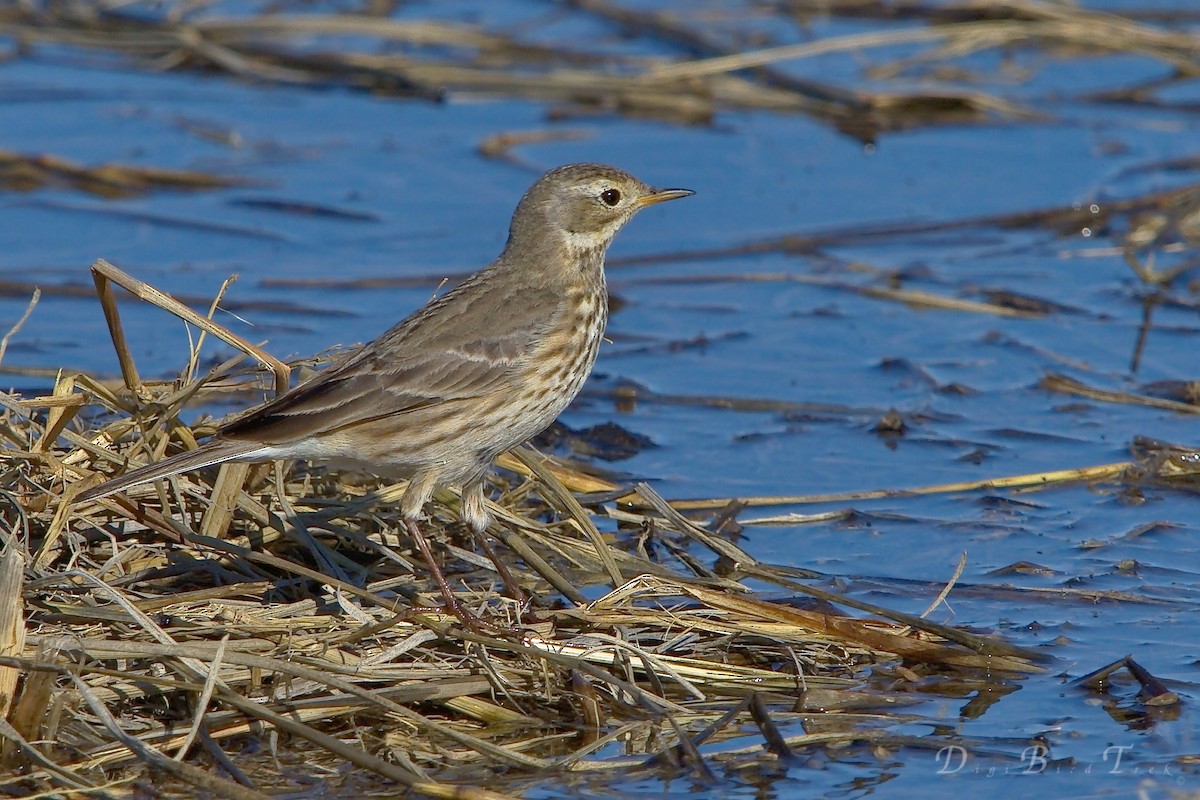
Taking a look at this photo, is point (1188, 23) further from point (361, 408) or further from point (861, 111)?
point (361, 408)

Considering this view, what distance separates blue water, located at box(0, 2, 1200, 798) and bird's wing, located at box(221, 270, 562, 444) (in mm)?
1515

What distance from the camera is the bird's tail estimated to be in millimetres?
5969

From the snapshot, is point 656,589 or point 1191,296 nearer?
point 656,589

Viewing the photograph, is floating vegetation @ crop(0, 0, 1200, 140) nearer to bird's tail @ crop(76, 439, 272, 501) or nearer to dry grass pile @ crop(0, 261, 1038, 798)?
dry grass pile @ crop(0, 261, 1038, 798)

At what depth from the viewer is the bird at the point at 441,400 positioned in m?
6.28

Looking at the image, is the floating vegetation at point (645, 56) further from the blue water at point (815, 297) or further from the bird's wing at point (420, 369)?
the bird's wing at point (420, 369)

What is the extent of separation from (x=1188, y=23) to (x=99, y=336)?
964cm

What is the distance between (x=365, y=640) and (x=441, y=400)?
1.04 meters

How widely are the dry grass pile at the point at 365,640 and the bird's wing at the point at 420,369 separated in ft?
1.07

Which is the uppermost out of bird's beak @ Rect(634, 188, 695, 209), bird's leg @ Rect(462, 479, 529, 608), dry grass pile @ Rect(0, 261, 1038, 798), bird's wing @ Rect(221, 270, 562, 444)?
bird's beak @ Rect(634, 188, 695, 209)

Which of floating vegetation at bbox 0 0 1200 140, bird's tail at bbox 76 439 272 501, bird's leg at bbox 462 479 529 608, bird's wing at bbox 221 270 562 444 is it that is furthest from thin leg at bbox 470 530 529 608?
floating vegetation at bbox 0 0 1200 140

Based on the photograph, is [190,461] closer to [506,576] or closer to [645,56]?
[506,576]

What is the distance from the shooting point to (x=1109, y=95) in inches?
535

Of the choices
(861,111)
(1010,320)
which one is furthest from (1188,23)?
(1010,320)
